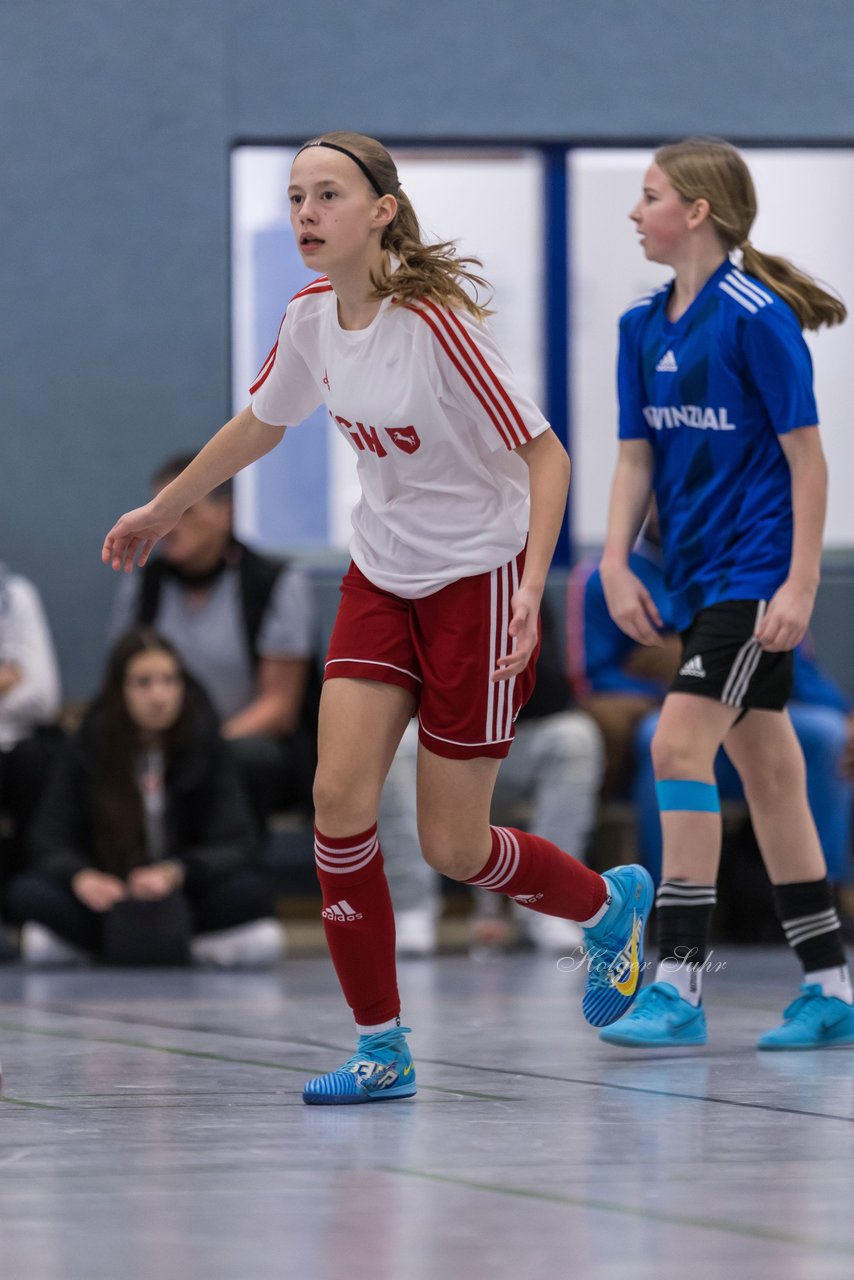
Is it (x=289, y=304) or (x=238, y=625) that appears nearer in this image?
(x=289, y=304)

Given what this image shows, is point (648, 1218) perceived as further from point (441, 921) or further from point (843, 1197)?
point (441, 921)

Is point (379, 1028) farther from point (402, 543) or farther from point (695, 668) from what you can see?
point (695, 668)

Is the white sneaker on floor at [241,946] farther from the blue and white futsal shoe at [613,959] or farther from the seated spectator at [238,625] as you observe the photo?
the blue and white futsal shoe at [613,959]

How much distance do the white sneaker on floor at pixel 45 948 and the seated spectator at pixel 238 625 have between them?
0.87m

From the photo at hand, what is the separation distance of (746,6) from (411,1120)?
640 centimetres

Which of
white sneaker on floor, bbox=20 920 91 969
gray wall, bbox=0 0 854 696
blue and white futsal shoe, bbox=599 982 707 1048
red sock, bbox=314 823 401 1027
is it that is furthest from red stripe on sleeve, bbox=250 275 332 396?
gray wall, bbox=0 0 854 696

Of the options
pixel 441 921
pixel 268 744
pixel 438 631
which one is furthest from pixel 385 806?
pixel 438 631

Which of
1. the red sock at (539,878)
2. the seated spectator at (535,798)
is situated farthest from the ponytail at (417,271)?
the seated spectator at (535,798)

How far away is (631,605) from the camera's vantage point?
15.0 feet

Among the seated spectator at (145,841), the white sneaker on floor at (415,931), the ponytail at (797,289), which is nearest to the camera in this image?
the ponytail at (797,289)

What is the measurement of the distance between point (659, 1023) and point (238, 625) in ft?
11.6

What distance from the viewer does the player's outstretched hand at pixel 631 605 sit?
457 cm

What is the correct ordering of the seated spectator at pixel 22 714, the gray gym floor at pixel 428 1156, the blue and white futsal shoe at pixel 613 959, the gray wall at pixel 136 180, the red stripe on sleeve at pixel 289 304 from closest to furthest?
the gray gym floor at pixel 428 1156 → the red stripe on sleeve at pixel 289 304 → the blue and white futsal shoe at pixel 613 959 → the seated spectator at pixel 22 714 → the gray wall at pixel 136 180

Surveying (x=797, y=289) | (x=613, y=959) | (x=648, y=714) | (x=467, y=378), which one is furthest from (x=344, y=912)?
(x=648, y=714)
